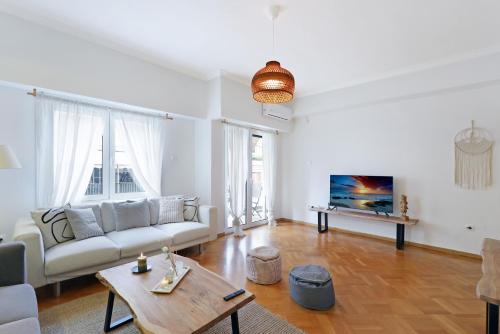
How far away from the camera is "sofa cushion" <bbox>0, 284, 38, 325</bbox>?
1.40m

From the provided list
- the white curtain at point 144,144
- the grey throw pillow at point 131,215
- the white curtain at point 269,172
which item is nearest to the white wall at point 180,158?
the white curtain at point 144,144

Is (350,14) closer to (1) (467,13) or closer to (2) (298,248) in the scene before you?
(1) (467,13)

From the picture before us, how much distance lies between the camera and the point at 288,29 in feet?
8.89

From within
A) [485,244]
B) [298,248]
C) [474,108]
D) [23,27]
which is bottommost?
[298,248]

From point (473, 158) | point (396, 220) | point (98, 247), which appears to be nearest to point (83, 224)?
point (98, 247)

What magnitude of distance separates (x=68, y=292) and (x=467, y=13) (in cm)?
512

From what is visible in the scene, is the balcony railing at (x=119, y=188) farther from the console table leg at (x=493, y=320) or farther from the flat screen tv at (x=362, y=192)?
the console table leg at (x=493, y=320)

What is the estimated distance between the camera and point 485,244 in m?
1.98

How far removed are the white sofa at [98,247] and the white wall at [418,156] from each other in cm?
306

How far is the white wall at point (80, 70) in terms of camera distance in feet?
8.27

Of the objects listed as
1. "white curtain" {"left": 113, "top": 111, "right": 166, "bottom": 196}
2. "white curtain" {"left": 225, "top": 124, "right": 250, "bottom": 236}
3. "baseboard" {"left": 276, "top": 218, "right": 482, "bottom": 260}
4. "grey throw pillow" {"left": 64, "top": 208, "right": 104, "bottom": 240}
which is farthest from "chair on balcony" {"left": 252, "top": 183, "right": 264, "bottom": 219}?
"grey throw pillow" {"left": 64, "top": 208, "right": 104, "bottom": 240}

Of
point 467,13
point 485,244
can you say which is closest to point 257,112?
point 467,13

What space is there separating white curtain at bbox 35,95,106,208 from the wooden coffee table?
1.70m

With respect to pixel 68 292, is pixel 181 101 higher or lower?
higher
